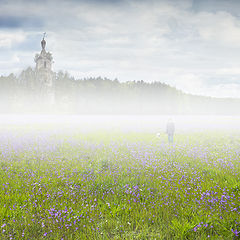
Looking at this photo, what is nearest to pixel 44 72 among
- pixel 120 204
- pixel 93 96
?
pixel 93 96

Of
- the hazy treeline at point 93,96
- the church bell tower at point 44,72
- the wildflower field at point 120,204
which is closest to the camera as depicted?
the wildflower field at point 120,204

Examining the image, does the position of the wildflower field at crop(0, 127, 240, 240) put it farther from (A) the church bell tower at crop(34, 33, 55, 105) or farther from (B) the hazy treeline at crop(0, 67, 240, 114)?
(B) the hazy treeline at crop(0, 67, 240, 114)

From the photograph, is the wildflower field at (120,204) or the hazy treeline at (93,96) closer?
the wildflower field at (120,204)

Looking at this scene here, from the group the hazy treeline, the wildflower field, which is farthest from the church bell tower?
the wildflower field

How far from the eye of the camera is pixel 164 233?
3.99 metres

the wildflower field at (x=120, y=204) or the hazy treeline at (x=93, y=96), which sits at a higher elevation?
the hazy treeline at (x=93, y=96)

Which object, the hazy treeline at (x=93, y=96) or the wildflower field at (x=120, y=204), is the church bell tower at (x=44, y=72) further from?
the wildflower field at (x=120, y=204)

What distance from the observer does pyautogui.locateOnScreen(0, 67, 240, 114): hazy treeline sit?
226ft

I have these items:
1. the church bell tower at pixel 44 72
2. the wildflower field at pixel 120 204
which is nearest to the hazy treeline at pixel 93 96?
the church bell tower at pixel 44 72

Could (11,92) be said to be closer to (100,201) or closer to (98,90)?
(98,90)

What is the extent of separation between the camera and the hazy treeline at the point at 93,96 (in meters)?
69.0

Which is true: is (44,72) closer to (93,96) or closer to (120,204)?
(93,96)

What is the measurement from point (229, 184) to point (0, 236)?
6152 millimetres

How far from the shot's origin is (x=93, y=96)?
285 feet
